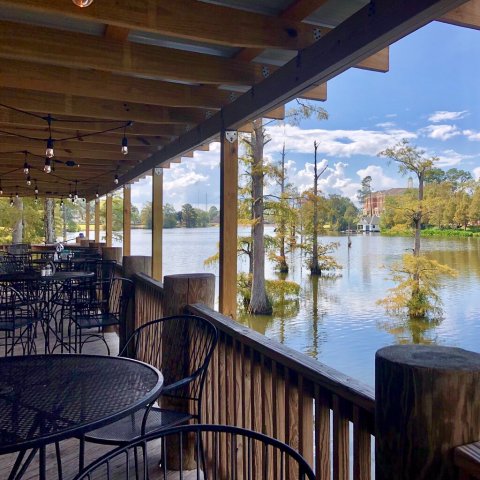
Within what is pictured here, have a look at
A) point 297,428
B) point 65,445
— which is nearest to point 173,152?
point 65,445

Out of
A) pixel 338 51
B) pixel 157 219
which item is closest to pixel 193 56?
pixel 338 51

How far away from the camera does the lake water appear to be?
13117 mm

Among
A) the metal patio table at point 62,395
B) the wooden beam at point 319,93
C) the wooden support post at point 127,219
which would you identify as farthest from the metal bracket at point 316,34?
the wooden support post at point 127,219

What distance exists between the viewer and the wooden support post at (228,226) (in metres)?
3.83

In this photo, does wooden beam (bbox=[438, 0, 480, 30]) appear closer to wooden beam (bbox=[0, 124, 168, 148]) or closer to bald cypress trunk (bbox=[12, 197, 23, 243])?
wooden beam (bbox=[0, 124, 168, 148])

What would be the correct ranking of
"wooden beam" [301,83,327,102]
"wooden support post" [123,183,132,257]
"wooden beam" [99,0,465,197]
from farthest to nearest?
1. "wooden support post" [123,183,132,257]
2. "wooden beam" [301,83,327,102]
3. "wooden beam" [99,0,465,197]

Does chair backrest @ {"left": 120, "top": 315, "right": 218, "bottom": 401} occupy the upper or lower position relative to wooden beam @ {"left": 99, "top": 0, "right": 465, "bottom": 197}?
lower

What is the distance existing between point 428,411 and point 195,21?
91.5 inches

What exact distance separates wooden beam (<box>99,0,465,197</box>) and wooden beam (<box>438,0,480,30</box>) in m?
0.35

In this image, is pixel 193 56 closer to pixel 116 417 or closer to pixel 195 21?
pixel 195 21

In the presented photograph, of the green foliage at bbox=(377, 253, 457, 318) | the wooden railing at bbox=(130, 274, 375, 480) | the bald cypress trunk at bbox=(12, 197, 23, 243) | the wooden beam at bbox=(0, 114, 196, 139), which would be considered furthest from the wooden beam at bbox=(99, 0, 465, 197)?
the bald cypress trunk at bbox=(12, 197, 23, 243)

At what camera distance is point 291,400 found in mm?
1468

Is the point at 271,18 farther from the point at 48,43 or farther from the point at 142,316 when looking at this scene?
the point at 142,316

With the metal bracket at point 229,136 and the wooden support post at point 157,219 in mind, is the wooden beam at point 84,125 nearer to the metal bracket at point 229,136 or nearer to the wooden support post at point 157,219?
the metal bracket at point 229,136
